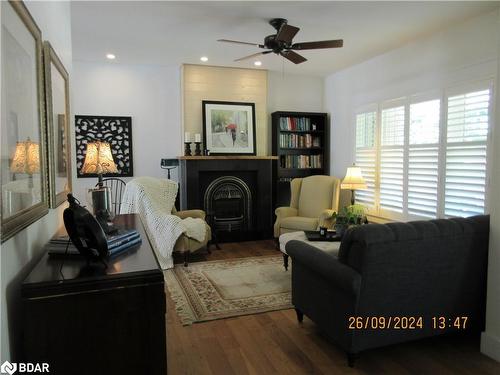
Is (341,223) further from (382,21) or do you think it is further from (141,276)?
(141,276)

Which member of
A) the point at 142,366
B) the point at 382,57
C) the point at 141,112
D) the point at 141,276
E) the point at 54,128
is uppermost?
the point at 382,57

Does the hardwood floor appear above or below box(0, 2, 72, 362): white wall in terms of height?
below

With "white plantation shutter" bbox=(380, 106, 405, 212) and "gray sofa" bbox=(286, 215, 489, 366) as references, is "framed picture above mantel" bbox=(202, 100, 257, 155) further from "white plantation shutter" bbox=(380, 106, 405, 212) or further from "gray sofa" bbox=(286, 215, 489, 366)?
"gray sofa" bbox=(286, 215, 489, 366)

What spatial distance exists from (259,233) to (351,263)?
3.82 meters

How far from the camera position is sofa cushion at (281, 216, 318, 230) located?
4844mm

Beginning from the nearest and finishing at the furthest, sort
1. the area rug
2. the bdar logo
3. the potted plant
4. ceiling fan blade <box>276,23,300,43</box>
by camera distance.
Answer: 1. the bdar logo
2. the area rug
3. ceiling fan blade <box>276,23,300,43</box>
4. the potted plant

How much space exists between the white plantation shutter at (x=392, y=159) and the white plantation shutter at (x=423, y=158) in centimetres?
18

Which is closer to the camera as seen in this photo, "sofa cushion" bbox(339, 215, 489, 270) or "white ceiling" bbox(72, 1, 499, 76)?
"sofa cushion" bbox(339, 215, 489, 270)

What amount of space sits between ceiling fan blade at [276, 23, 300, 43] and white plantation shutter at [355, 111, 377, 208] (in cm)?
223

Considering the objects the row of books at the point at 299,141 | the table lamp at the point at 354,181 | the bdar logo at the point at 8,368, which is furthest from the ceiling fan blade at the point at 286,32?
the bdar logo at the point at 8,368

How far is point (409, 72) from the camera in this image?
Result: 4.55 metres

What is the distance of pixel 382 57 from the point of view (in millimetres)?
4992

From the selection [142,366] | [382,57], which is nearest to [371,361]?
[142,366]

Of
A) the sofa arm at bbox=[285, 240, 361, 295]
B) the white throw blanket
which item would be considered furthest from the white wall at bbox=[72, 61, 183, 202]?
the sofa arm at bbox=[285, 240, 361, 295]
